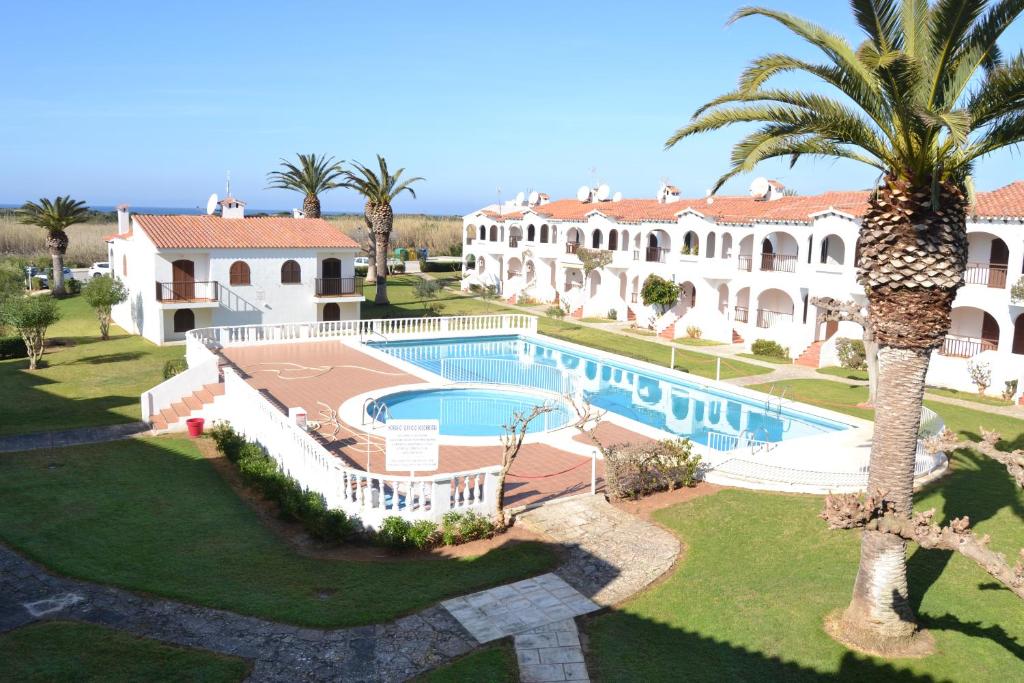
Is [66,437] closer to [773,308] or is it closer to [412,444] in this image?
[412,444]

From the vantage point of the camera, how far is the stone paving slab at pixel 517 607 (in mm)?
10617

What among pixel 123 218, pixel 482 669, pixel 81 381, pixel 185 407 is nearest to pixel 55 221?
pixel 123 218

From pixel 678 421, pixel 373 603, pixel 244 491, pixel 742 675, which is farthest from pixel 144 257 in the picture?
pixel 742 675

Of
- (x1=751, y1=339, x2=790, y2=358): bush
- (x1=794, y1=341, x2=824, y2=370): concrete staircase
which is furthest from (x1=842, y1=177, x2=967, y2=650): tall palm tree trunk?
(x1=751, y1=339, x2=790, y2=358): bush

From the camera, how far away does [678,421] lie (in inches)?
944

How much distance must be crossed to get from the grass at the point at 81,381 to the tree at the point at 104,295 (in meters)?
0.90

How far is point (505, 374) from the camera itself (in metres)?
29.4

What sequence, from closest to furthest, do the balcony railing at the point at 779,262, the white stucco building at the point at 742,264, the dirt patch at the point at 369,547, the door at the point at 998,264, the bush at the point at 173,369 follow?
1. the dirt patch at the point at 369,547
2. the bush at the point at 173,369
3. the door at the point at 998,264
4. the white stucco building at the point at 742,264
5. the balcony railing at the point at 779,262

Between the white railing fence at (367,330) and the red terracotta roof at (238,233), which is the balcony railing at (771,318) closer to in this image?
the white railing fence at (367,330)

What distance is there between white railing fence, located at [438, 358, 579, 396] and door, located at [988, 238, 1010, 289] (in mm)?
15818

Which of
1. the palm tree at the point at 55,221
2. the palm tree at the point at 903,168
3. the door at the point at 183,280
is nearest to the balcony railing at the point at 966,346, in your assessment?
the palm tree at the point at 903,168

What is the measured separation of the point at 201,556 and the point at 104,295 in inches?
998

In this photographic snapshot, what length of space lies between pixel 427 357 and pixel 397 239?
54.7 metres

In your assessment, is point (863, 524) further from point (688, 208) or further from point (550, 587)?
point (688, 208)
